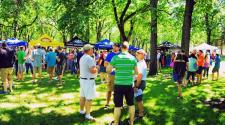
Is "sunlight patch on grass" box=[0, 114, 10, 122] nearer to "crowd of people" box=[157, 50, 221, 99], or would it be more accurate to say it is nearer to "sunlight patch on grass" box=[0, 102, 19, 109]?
"sunlight patch on grass" box=[0, 102, 19, 109]

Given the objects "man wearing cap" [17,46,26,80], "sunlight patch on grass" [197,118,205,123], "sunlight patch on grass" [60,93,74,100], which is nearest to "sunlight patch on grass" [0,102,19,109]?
"sunlight patch on grass" [60,93,74,100]

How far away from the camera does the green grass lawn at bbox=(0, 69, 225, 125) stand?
35.8ft

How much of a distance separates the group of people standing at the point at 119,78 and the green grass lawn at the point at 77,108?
506mm

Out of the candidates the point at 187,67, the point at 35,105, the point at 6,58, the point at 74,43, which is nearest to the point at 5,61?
the point at 6,58

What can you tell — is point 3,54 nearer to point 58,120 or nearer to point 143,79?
point 58,120

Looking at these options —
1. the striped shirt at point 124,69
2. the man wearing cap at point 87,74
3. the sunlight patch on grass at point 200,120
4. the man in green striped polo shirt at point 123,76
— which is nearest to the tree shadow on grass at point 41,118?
the man wearing cap at point 87,74

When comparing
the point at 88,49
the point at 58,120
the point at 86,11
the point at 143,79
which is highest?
the point at 86,11

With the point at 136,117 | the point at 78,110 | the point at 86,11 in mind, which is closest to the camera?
the point at 136,117

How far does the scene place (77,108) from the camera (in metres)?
12.4

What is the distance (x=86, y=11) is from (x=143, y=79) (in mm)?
7554

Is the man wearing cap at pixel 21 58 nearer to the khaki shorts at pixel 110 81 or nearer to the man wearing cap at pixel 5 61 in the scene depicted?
→ the man wearing cap at pixel 5 61

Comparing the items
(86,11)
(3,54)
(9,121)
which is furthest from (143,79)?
(86,11)

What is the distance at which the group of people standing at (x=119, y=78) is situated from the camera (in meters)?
9.27

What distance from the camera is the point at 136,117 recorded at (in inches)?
438
